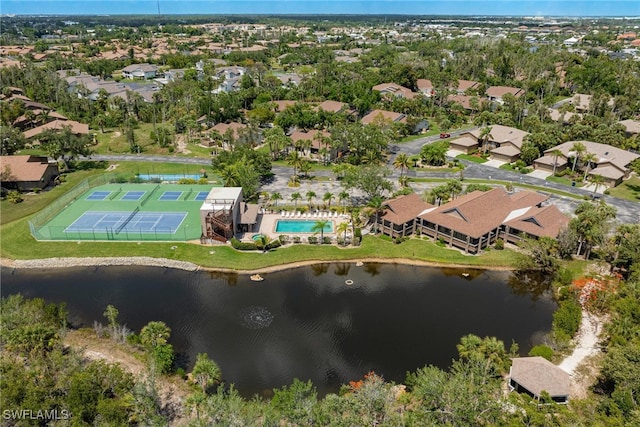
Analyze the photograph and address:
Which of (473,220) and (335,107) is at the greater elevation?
(335,107)

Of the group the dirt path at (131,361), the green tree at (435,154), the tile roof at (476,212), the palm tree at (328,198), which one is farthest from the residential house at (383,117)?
the dirt path at (131,361)

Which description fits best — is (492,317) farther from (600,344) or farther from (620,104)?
(620,104)

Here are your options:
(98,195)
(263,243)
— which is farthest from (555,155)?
(98,195)

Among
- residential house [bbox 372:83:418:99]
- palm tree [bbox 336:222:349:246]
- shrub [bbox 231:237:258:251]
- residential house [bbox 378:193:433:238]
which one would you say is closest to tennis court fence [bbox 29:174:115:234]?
shrub [bbox 231:237:258:251]

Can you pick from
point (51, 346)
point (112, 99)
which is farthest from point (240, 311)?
point (112, 99)

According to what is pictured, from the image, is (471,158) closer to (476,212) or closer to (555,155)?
(555,155)

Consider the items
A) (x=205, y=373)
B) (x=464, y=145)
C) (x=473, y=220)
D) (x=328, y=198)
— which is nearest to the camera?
(x=205, y=373)
